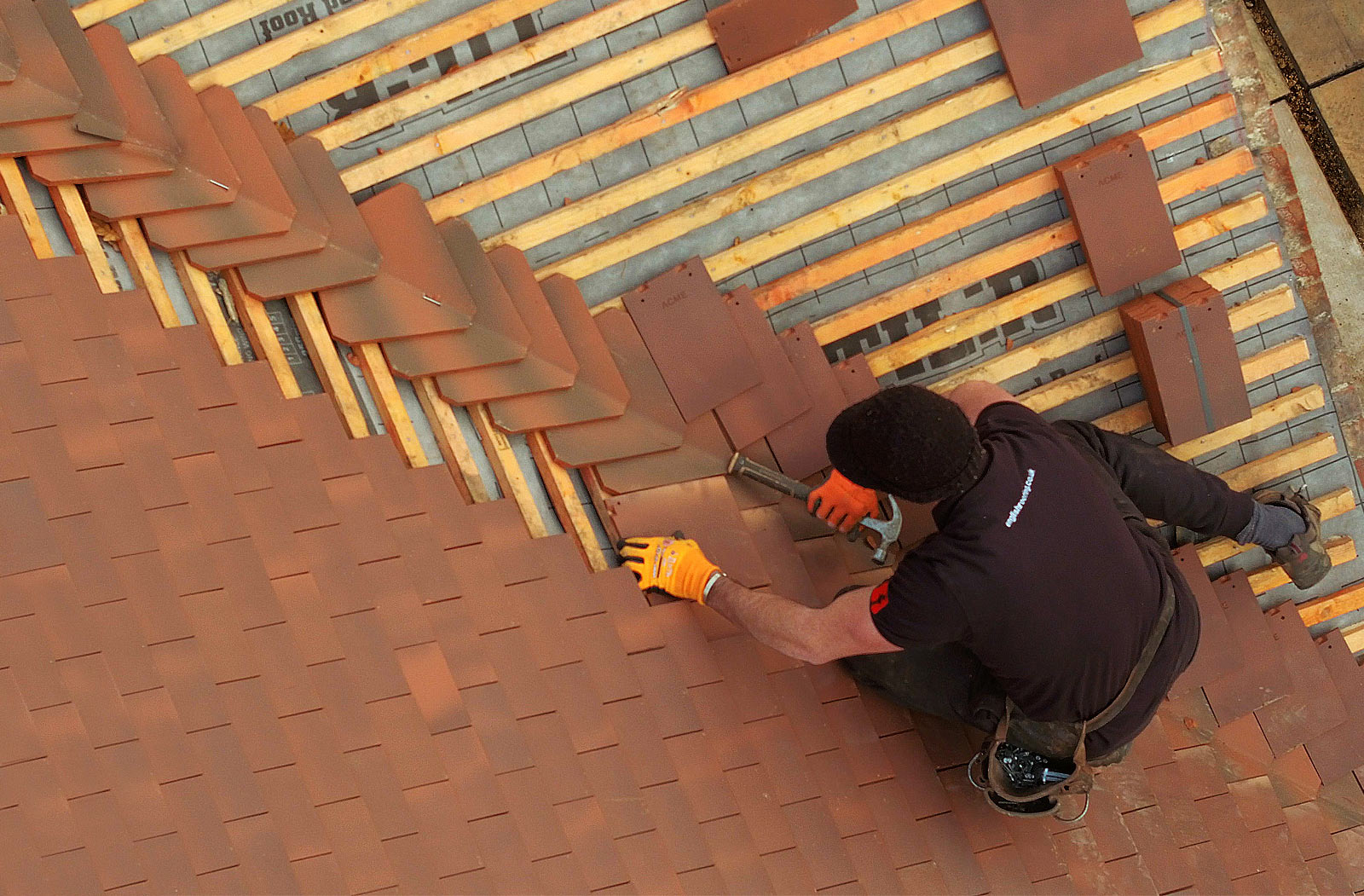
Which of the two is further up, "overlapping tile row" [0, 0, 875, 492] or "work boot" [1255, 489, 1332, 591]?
"overlapping tile row" [0, 0, 875, 492]

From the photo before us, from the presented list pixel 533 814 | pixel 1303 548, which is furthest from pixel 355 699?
pixel 1303 548

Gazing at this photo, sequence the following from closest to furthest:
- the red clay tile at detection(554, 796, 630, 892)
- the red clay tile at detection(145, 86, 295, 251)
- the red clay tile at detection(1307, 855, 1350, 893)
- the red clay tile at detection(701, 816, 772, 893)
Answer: the red clay tile at detection(554, 796, 630, 892)
the red clay tile at detection(701, 816, 772, 893)
the red clay tile at detection(145, 86, 295, 251)
the red clay tile at detection(1307, 855, 1350, 893)

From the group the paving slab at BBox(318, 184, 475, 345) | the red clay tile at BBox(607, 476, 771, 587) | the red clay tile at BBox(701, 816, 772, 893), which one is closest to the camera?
the red clay tile at BBox(701, 816, 772, 893)

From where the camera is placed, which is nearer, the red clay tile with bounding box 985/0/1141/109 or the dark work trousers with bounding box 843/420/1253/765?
the dark work trousers with bounding box 843/420/1253/765

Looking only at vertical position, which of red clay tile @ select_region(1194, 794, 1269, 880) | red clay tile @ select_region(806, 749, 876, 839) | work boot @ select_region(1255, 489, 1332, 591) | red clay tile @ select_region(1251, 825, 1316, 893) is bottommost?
red clay tile @ select_region(1251, 825, 1316, 893)

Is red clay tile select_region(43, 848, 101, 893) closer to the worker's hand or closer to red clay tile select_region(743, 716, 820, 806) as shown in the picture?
the worker's hand

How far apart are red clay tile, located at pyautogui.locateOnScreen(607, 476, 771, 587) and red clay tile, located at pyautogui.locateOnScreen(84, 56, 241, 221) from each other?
1.65 meters

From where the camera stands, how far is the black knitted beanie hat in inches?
113

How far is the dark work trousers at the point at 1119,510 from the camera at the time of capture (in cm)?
347

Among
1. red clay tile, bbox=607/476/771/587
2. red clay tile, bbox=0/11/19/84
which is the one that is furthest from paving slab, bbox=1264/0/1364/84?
red clay tile, bbox=0/11/19/84

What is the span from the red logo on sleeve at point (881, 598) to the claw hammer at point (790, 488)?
557 millimetres

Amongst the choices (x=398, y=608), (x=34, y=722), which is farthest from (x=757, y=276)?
(x=34, y=722)

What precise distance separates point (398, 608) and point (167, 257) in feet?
4.70

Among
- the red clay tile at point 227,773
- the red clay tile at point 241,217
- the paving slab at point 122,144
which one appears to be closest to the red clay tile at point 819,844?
the red clay tile at point 227,773
